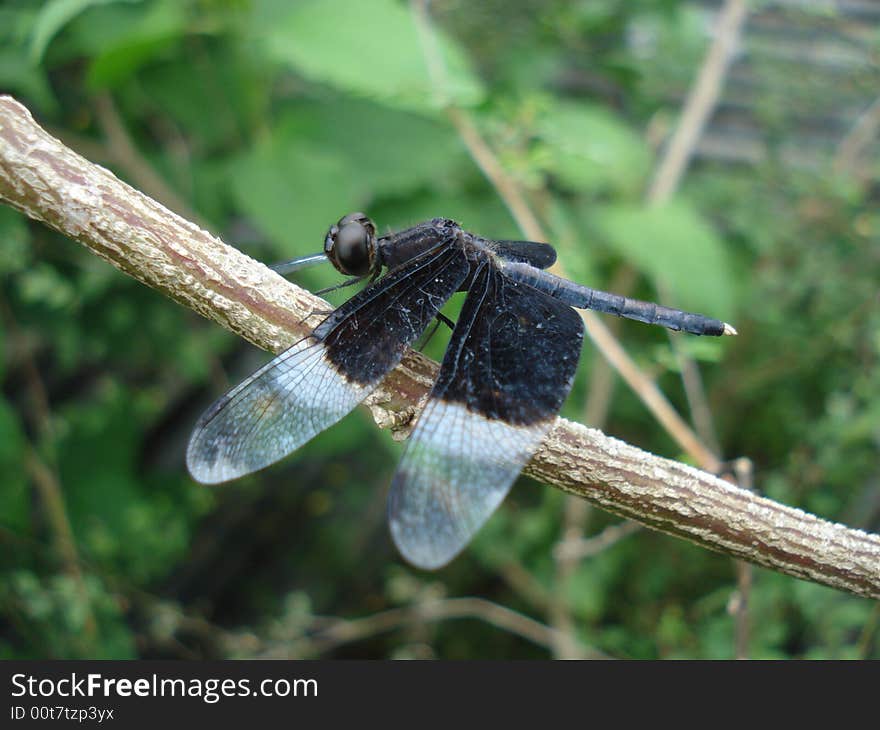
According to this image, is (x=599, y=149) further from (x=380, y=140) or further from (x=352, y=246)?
(x=352, y=246)

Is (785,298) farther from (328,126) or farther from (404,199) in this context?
(328,126)

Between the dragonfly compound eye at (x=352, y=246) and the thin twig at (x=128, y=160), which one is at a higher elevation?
the thin twig at (x=128, y=160)

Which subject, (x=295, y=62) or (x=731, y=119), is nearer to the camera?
(x=295, y=62)

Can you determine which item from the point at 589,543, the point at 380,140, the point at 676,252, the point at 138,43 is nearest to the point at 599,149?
the point at 676,252

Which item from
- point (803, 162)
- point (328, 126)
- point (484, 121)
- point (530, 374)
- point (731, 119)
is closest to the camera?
point (530, 374)

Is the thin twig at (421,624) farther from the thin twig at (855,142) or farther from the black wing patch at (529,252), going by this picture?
the thin twig at (855,142)

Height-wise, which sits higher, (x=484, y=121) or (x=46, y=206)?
(x=484, y=121)

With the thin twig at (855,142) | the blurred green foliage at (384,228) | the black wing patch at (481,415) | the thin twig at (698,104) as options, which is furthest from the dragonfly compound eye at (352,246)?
the thin twig at (855,142)

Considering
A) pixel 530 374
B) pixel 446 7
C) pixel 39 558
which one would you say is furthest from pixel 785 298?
pixel 39 558
